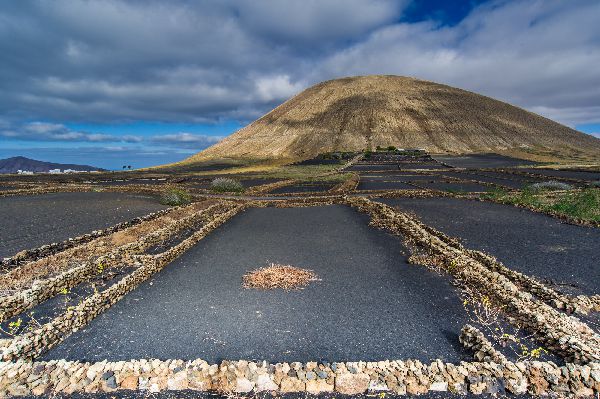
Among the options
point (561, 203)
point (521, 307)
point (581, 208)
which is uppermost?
point (561, 203)

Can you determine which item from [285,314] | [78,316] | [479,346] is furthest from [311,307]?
[78,316]

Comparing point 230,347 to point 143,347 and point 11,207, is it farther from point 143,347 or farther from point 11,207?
point 11,207

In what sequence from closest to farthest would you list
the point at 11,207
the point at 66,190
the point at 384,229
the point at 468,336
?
the point at 468,336 < the point at 384,229 < the point at 11,207 < the point at 66,190

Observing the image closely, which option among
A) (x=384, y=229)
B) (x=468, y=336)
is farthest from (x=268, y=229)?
(x=468, y=336)

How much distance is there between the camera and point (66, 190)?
152ft

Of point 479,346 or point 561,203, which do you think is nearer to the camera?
point 479,346

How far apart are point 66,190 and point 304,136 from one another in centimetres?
12395

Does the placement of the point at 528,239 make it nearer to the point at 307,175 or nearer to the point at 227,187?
the point at 227,187

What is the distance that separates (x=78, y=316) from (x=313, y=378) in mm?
7479

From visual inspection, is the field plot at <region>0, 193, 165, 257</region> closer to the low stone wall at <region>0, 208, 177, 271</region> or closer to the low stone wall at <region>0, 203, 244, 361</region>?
the low stone wall at <region>0, 208, 177, 271</region>

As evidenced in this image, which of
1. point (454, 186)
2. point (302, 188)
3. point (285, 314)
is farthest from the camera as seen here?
point (302, 188)

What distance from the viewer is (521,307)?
10.9 m

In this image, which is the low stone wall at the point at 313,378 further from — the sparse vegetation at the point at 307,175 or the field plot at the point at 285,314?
the sparse vegetation at the point at 307,175

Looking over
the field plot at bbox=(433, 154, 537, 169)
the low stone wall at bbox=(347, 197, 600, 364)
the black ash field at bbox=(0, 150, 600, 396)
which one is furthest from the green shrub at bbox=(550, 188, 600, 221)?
the field plot at bbox=(433, 154, 537, 169)
